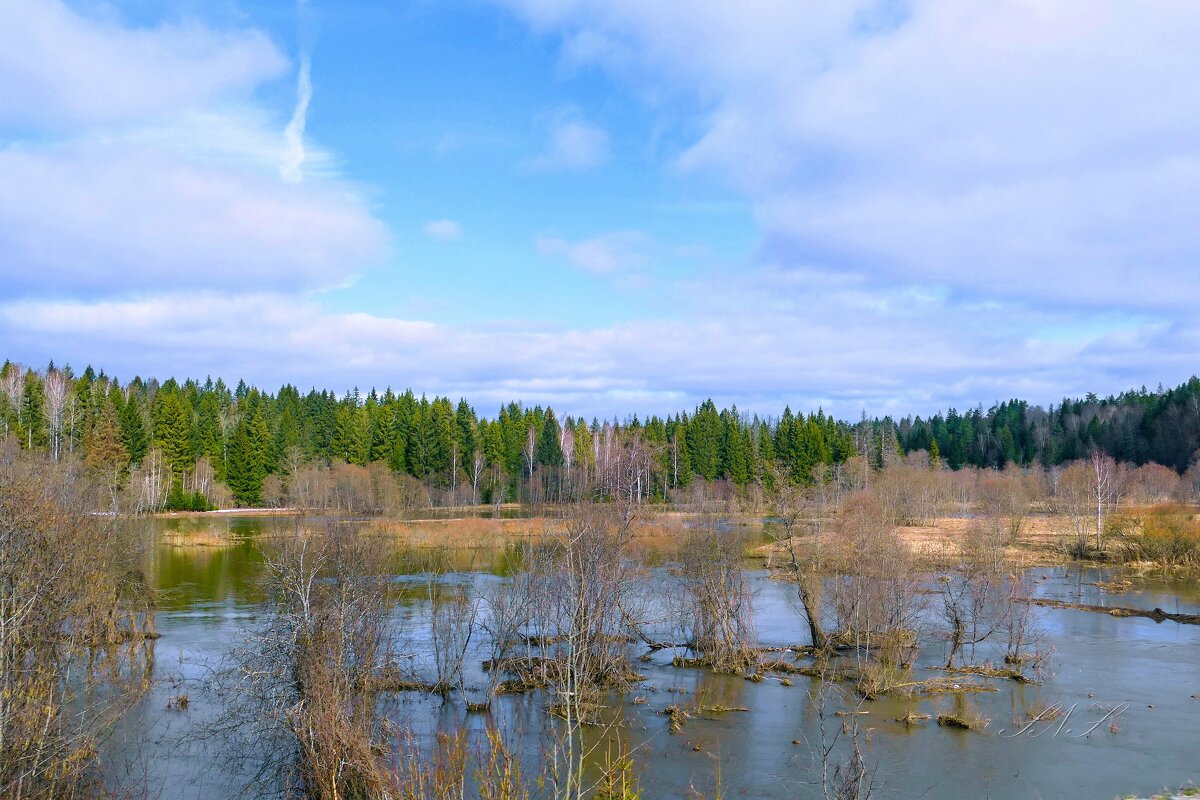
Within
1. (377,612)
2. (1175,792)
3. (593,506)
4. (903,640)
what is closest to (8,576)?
(377,612)

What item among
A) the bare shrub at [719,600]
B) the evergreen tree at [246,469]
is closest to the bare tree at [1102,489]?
the bare shrub at [719,600]

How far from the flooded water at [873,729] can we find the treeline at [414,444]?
41.3 metres

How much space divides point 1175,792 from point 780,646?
1333 cm

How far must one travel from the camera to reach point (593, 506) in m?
25.1

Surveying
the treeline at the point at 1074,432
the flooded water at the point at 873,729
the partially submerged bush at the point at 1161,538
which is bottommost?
the flooded water at the point at 873,729

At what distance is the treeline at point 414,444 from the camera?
81125 millimetres

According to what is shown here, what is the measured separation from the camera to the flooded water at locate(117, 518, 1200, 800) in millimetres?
17109

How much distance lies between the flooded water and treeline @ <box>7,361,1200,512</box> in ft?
135

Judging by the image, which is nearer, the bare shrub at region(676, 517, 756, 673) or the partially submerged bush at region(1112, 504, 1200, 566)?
the bare shrub at region(676, 517, 756, 673)

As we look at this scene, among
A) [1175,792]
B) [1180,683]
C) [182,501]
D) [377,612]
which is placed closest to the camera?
[1175,792]

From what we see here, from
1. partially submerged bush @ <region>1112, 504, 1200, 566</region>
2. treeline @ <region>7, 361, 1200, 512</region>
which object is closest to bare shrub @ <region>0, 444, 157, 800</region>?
treeline @ <region>7, 361, 1200, 512</region>

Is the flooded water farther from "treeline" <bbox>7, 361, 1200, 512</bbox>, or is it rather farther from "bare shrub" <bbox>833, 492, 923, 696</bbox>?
"treeline" <bbox>7, 361, 1200, 512</bbox>

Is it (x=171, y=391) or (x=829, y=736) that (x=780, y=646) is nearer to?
(x=829, y=736)

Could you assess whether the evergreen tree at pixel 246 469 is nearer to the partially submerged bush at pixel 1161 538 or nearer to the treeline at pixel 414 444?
the treeline at pixel 414 444
